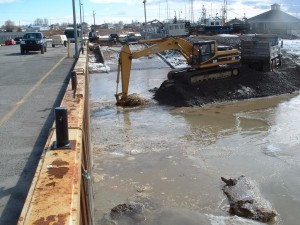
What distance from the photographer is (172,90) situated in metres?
18.6

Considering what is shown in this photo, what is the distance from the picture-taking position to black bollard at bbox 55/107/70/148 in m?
4.73

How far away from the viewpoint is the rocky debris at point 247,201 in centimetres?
737

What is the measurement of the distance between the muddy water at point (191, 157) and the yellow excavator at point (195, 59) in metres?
1.94

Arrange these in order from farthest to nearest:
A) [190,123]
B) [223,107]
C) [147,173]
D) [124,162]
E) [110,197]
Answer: [223,107], [190,123], [124,162], [147,173], [110,197]

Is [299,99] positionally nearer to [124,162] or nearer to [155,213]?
[124,162]

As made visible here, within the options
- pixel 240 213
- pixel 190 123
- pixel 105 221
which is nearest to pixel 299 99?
pixel 190 123

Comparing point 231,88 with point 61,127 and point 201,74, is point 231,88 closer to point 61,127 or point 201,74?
point 201,74

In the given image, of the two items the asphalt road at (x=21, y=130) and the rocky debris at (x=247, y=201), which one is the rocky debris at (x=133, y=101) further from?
the rocky debris at (x=247, y=201)

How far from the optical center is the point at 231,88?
20.0 meters

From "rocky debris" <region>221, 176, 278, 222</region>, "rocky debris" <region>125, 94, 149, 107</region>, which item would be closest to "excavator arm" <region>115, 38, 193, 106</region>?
"rocky debris" <region>125, 94, 149, 107</region>

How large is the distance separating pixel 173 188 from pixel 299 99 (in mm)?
13104

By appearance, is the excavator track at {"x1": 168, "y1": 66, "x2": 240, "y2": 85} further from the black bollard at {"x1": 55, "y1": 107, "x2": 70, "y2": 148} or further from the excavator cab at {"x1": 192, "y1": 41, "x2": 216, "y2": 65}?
the black bollard at {"x1": 55, "y1": 107, "x2": 70, "y2": 148}

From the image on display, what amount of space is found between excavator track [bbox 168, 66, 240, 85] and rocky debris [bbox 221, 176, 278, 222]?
10533 millimetres

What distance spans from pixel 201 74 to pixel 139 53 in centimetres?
351
